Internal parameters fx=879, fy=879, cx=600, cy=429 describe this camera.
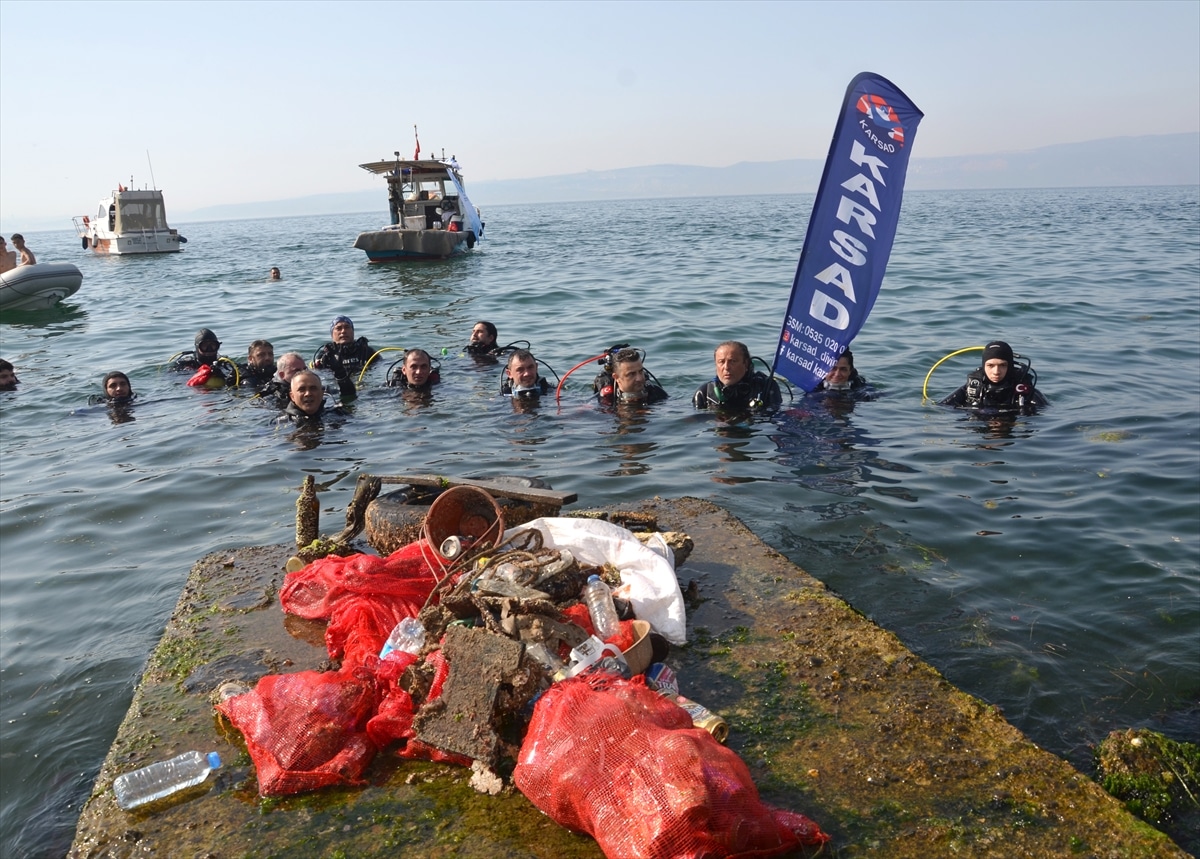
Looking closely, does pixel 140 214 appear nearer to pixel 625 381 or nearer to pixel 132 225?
pixel 132 225

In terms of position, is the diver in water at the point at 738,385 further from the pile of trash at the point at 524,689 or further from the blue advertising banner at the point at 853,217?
the pile of trash at the point at 524,689

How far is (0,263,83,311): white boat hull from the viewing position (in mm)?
20328

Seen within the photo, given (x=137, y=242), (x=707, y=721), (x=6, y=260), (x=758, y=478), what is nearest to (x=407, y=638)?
(x=707, y=721)

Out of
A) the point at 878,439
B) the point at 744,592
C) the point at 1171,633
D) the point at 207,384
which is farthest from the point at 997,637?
the point at 207,384

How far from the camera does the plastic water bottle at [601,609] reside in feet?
12.4

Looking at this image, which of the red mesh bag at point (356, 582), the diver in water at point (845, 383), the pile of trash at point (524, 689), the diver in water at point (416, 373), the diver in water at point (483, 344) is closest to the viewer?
the pile of trash at point (524, 689)

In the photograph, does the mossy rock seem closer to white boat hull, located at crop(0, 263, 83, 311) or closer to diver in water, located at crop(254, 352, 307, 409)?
diver in water, located at crop(254, 352, 307, 409)

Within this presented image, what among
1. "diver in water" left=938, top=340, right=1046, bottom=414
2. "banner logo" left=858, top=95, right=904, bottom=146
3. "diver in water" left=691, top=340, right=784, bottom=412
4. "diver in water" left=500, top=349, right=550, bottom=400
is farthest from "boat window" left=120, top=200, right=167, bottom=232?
"diver in water" left=938, top=340, right=1046, bottom=414

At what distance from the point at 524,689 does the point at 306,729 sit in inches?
31.5

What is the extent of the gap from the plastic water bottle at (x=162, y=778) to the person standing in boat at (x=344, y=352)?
350 inches

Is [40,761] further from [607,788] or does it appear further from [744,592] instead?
[744,592]

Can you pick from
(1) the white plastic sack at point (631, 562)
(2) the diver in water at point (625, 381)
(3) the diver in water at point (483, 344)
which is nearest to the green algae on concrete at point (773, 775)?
(1) the white plastic sack at point (631, 562)

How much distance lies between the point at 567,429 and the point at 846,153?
377 cm

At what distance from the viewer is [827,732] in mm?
3283
